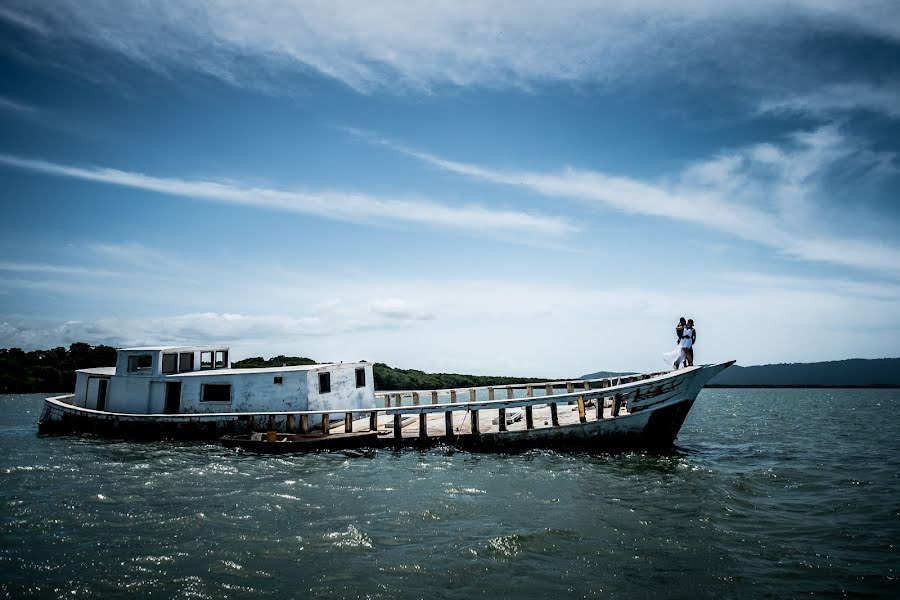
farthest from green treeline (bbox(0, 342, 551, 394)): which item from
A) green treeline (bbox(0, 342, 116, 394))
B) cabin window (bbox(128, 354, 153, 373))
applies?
cabin window (bbox(128, 354, 153, 373))

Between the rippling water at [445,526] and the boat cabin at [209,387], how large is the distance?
11.6 ft

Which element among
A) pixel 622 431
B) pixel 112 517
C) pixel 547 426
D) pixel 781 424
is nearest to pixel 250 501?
pixel 112 517

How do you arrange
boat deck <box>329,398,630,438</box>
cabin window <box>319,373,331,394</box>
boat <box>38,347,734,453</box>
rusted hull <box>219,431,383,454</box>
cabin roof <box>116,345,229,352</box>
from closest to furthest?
boat <box>38,347,734,453</box>, rusted hull <box>219,431,383,454</box>, boat deck <box>329,398,630,438</box>, cabin window <box>319,373,331,394</box>, cabin roof <box>116,345,229,352</box>

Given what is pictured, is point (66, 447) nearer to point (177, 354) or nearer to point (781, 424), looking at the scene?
point (177, 354)

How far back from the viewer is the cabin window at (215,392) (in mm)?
22188

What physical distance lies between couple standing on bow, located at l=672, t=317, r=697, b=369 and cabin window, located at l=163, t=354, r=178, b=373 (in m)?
22.9

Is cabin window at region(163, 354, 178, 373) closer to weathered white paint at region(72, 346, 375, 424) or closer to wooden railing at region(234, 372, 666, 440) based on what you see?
weathered white paint at region(72, 346, 375, 424)

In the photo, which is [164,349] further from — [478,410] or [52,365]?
[52,365]

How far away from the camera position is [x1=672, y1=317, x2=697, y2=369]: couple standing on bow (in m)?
19.8

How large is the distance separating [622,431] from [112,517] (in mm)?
16189

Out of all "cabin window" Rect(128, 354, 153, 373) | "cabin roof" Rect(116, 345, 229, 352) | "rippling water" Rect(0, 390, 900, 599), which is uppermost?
"cabin roof" Rect(116, 345, 229, 352)

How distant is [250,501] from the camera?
41.5ft

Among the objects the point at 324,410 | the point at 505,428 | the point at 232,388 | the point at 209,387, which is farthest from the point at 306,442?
the point at 505,428

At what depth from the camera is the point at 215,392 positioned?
2231 centimetres
